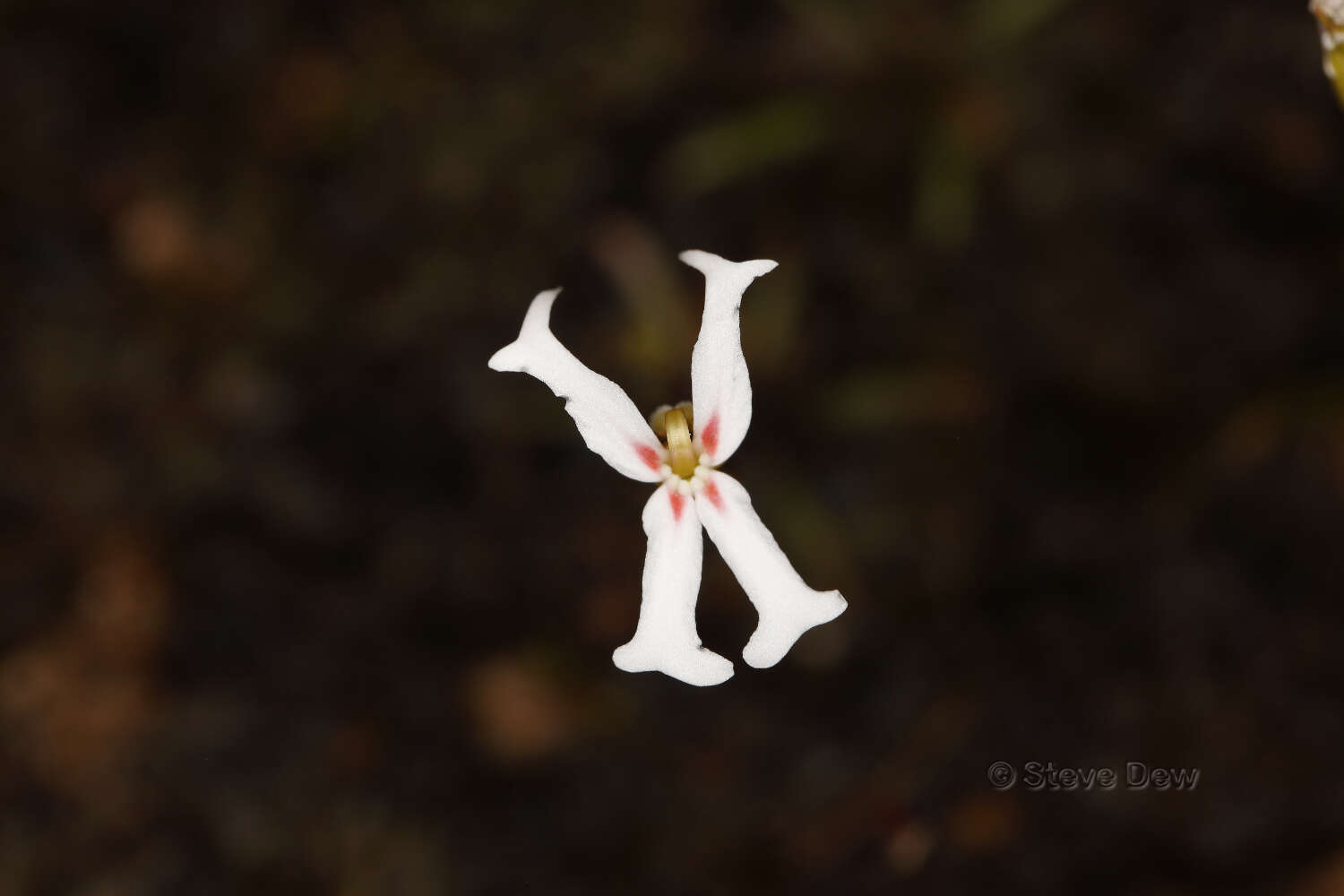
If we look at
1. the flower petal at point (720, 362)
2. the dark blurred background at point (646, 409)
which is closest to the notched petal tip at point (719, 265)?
the flower petal at point (720, 362)

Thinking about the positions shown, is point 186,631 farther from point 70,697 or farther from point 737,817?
point 737,817

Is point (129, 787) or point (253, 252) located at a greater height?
point (253, 252)

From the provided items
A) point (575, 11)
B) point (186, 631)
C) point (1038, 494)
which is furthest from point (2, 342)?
point (1038, 494)
